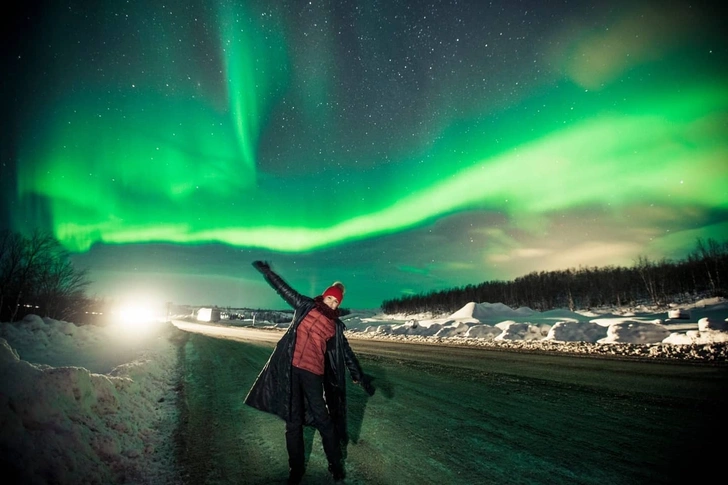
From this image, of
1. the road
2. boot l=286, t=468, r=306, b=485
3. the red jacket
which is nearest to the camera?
boot l=286, t=468, r=306, b=485

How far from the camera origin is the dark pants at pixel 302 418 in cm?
322

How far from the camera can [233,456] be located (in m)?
3.66

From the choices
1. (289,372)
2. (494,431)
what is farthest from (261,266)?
(494,431)

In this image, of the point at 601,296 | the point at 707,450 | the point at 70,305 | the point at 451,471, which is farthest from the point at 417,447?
the point at 601,296

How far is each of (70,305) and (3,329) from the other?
61.4 feet

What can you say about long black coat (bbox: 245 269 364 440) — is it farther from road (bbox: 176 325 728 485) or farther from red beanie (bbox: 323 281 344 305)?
road (bbox: 176 325 728 485)

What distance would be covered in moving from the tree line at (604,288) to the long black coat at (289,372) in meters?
63.0

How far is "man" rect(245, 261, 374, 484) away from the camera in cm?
327

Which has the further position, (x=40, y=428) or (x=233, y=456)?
(x=233, y=456)

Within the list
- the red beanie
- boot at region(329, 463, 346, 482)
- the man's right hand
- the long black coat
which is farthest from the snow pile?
the red beanie

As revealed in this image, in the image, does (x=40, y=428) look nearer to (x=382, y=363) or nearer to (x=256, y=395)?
(x=256, y=395)

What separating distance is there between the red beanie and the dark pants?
32.8 inches

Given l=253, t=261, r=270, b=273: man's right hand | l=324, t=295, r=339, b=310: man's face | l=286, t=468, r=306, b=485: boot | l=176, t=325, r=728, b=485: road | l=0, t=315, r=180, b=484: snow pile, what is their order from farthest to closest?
1. l=253, t=261, r=270, b=273: man's right hand
2. l=324, t=295, r=339, b=310: man's face
3. l=176, t=325, r=728, b=485: road
4. l=286, t=468, r=306, b=485: boot
5. l=0, t=315, r=180, b=484: snow pile

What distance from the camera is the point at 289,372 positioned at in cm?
339
